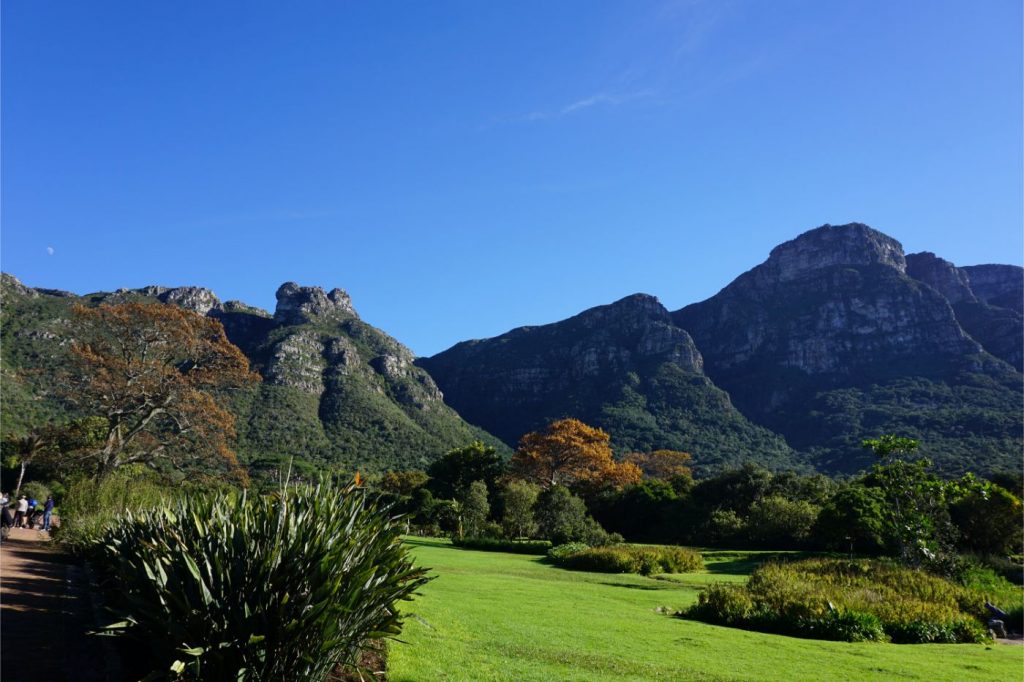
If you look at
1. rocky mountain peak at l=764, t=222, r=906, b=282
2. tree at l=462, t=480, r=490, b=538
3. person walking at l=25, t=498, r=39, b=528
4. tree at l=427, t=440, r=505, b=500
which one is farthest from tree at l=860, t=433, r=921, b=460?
rocky mountain peak at l=764, t=222, r=906, b=282

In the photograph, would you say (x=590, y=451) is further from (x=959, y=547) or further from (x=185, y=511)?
(x=185, y=511)

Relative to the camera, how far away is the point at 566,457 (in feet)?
164

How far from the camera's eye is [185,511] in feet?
22.7

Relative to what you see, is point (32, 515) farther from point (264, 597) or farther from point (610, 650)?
point (264, 597)

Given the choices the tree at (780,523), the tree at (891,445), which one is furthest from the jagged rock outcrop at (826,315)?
the tree at (891,445)

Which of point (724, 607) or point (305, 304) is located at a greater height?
point (305, 304)

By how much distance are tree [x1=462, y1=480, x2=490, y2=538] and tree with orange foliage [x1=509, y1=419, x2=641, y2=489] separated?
10.3 m

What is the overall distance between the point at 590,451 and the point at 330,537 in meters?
44.2

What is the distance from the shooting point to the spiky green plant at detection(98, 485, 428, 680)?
15.9 ft

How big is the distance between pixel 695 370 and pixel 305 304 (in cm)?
7672

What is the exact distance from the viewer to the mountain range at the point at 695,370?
7438 cm

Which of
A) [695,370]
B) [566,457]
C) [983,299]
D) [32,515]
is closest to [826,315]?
[695,370]

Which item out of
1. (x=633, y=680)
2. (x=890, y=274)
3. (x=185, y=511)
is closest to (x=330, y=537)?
(x=185, y=511)

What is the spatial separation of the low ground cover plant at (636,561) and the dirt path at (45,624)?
1614 centimetres
